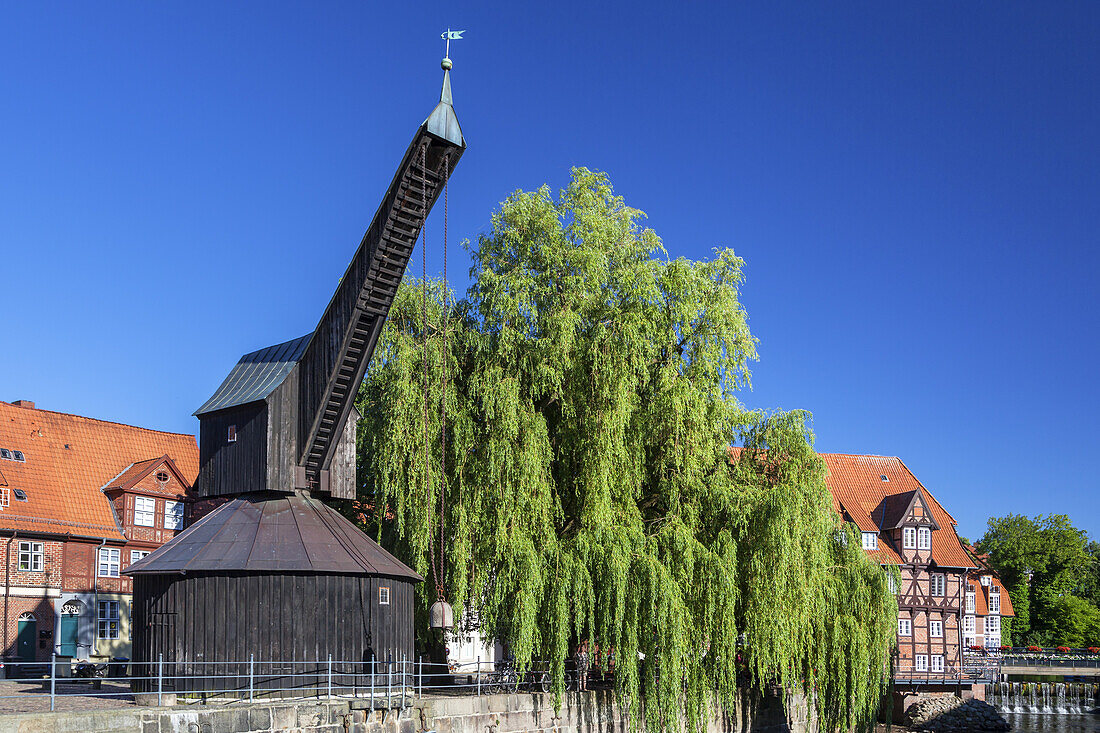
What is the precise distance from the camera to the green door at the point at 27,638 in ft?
99.6

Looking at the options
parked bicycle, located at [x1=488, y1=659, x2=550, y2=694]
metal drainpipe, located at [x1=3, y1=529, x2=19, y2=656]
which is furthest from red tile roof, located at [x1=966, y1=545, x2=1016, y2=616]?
metal drainpipe, located at [x1=3, y1=529, x2=19, y2=656]

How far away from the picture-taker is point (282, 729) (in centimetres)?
1695

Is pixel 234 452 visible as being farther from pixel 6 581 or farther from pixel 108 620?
pixel 108 620

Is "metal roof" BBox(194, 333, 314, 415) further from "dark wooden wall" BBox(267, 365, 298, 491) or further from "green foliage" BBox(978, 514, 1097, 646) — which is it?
"green foliage" BBox(978, 514, 1097, 646)

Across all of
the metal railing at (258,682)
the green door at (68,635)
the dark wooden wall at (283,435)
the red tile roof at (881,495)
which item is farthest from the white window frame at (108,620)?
the red tile roof at (881,495)

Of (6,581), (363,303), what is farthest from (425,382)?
(6,581)

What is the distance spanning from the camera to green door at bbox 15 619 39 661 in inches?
1195

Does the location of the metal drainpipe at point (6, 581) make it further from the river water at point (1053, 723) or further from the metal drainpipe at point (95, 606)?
the river water at point (1053, 723)

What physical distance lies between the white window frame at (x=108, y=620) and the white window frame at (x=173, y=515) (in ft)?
11.1

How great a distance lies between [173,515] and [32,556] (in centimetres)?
550

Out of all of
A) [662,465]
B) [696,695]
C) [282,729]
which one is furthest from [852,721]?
[282,729]

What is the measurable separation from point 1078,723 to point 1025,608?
25415 millimetres

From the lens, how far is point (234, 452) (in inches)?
877

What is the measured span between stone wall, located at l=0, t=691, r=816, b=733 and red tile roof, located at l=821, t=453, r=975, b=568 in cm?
2086
